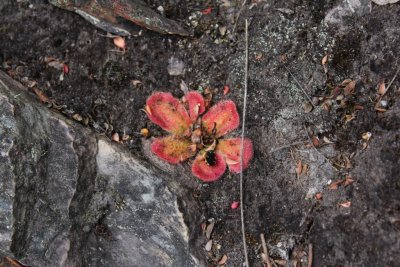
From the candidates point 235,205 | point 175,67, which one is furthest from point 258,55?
point 235,205

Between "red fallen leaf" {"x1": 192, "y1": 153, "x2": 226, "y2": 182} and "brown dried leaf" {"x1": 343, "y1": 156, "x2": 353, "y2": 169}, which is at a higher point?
"brown dried leaf" {"x1": 343, "y1": 156, "x2": 353, "y2": 169}

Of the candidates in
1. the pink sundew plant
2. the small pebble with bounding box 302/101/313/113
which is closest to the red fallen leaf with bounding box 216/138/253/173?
the pink sundew plant

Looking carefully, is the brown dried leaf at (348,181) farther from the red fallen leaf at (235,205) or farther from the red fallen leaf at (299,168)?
the red fallen leaf at (235,205)

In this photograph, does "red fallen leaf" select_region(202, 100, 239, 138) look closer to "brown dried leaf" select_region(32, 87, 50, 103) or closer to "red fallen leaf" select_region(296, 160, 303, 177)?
"red fallen leaf" select_region(296, 160, 303, 177)

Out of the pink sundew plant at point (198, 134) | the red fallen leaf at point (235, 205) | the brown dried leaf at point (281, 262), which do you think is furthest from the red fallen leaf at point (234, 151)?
the brown dried leaf at point (281, 262)

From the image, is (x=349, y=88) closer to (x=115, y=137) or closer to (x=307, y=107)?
(x=307, y=107)
